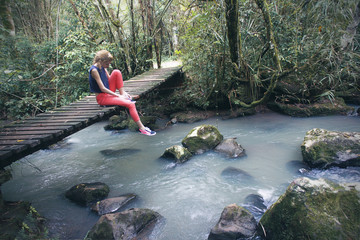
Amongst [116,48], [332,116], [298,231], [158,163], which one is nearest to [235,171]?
[158,163]

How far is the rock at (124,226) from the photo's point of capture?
2.47m

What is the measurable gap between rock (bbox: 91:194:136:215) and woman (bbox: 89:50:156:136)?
115cm

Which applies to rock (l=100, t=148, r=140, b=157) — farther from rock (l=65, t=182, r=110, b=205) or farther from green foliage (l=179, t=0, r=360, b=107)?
green foliage (l=179, t=0, r=360, b=107)

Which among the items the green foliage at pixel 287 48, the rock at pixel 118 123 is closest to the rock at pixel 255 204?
the green foliage at pixel 287 48

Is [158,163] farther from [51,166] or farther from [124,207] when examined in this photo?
[51,166]

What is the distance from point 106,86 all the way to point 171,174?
6.24 ft

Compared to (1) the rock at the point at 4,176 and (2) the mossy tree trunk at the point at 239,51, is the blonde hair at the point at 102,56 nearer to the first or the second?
(1) the rock at the point at 4,176

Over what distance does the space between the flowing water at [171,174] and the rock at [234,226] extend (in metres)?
0.25

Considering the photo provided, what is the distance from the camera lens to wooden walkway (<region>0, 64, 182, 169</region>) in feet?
9.18

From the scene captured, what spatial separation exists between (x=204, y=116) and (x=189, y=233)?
4.48 meters

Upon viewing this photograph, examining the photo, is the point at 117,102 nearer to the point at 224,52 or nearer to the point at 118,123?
the point at 224,52

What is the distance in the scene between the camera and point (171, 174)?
4.01 meters

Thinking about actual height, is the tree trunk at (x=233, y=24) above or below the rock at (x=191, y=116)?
above

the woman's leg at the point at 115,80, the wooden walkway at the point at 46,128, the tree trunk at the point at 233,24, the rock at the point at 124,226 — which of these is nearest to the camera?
the rock at the point at 124,226
